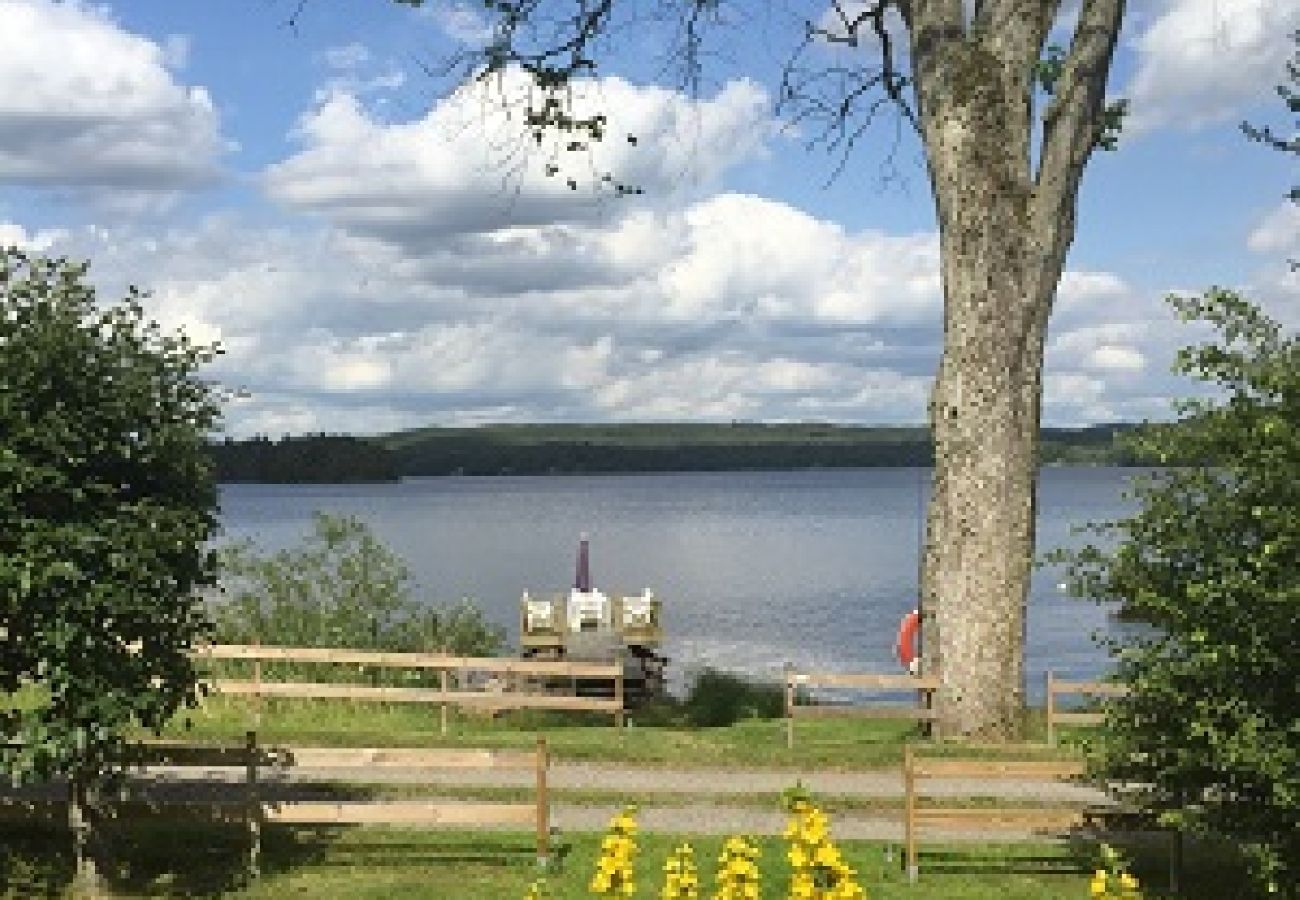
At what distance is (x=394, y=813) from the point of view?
1363cm

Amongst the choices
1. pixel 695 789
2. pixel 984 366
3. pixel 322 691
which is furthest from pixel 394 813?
pixel 984 366

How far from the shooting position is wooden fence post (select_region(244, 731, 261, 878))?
13281 mm

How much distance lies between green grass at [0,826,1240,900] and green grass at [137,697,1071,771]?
288 centimetres

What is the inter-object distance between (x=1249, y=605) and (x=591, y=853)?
612 centimetres

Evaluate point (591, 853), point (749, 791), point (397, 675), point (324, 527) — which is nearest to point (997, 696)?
point (749, 791)

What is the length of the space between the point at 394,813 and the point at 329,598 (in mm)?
13629

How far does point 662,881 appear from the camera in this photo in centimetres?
1295

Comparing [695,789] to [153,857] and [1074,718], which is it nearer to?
[153,857]

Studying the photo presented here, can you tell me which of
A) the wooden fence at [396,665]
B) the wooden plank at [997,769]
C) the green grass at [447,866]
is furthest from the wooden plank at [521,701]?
the wooden plank at [997,769]

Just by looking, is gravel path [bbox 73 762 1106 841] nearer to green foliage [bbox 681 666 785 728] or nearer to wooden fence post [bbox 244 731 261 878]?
wooden fence post [bbox 244 731 261 878]

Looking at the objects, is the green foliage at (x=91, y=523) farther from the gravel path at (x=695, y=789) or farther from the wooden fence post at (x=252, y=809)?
the gravel path at (x=695, y=789)

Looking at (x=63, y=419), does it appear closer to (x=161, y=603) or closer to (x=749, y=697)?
(x=161, y=603)

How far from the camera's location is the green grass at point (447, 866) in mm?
12953

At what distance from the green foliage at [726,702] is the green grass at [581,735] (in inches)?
27.8
